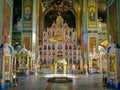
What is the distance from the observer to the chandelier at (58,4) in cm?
3712

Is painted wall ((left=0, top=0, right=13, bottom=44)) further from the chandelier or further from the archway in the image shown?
the chandelier

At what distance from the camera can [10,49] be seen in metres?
12.6

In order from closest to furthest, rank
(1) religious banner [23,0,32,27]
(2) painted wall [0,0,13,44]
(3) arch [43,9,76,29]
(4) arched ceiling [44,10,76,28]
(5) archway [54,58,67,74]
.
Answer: (2) painted wall [0,0,13,44], (5) archway [54,58,67,74], (1) religious banner [23,0,32,27], (3) arch [43,9,76,29], (4) arched ceiling [44,10,76,28]

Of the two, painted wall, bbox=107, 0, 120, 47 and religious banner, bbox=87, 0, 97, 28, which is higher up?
religious banner, bbox=87, 0, 97, 28

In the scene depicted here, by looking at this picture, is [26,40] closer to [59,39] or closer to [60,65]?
[60,65]

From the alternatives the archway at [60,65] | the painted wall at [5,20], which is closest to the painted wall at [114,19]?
the painted wall at [5,20]

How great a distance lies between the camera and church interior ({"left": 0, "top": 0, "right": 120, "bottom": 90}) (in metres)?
12.1

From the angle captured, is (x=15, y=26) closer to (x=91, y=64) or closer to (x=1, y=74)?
(x=91, y=64)

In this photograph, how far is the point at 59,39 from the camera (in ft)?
117

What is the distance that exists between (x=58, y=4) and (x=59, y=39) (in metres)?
6.78

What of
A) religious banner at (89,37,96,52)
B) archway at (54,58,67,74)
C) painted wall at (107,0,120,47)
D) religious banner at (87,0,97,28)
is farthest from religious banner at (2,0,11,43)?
religious banner at (87,0,97,28)

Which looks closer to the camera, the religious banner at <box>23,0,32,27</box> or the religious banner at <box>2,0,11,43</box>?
the religious banner at <box>2,0,11,43</box>

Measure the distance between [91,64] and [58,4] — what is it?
1631 centimetres

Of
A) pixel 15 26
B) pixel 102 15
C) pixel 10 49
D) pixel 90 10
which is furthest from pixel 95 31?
pixel 10 49
